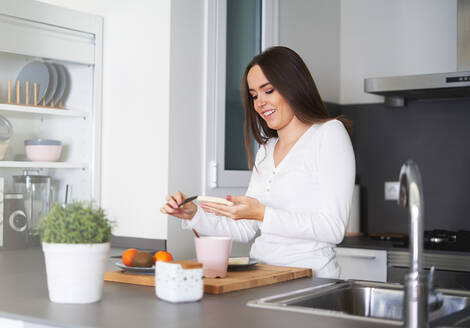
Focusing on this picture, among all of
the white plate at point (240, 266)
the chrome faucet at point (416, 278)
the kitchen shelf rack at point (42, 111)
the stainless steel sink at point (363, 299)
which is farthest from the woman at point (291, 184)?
the kitchen shelf rack at point (42, 111)

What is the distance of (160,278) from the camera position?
139 cm

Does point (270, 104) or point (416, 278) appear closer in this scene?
point (416, 278)

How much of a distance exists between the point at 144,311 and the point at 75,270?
0.58 ft

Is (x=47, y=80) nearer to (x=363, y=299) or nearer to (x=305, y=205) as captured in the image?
(x=305, y=205)

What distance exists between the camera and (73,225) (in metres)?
1.32

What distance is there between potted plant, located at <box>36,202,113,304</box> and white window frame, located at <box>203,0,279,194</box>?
135cm

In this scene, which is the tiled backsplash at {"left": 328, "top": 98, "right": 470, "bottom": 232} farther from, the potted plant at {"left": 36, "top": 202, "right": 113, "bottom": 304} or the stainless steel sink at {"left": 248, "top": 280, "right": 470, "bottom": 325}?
the potted plant at {"left": 36, "top": 202, "right": 113, "bottom": 304}

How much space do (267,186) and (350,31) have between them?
190 cm

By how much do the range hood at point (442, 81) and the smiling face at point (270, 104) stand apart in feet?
3.81

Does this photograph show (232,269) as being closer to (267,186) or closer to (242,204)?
(242,204)

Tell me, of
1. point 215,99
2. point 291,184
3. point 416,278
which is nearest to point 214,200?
point 291,184

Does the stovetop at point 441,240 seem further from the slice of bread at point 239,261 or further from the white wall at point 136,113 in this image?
the slice of bread at point 239,261

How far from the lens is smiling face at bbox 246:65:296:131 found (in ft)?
6.89

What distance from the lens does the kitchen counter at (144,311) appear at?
1198mm
